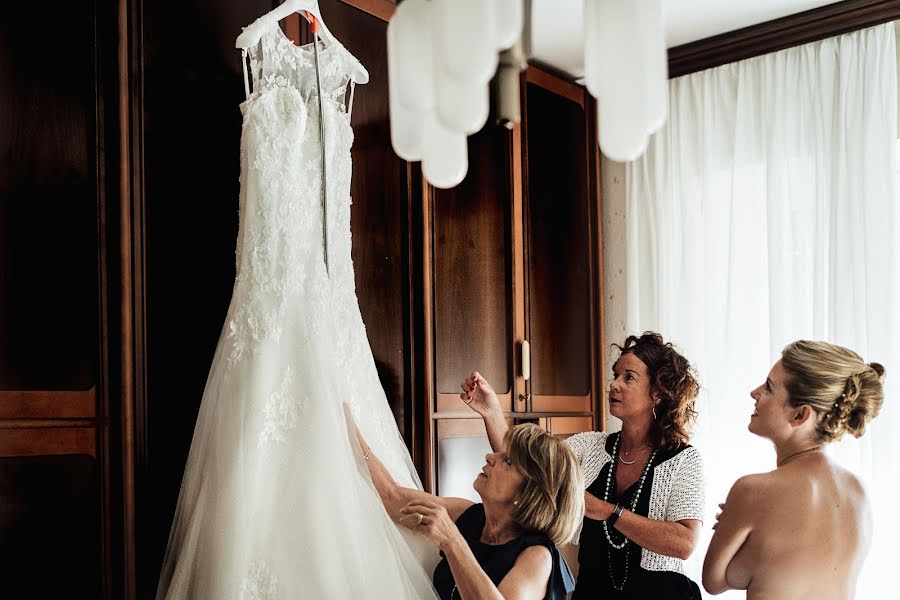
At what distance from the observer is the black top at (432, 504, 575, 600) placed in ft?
7.04

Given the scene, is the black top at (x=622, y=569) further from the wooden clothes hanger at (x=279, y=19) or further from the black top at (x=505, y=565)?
the wooden clothes hanger at (x=279, y=19)

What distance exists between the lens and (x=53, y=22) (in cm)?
222

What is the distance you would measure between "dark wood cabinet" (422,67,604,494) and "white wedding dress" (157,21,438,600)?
27.3 inches

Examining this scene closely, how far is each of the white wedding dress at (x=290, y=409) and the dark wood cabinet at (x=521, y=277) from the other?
693 mm

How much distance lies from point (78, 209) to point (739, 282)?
238cm

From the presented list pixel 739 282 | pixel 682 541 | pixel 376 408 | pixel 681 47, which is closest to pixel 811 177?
pixel 739 282

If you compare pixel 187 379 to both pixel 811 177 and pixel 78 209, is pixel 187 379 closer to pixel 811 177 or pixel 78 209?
pixel 78 209

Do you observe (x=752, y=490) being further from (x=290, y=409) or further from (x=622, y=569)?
(x=290, y=409)

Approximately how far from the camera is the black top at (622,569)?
2699 mm

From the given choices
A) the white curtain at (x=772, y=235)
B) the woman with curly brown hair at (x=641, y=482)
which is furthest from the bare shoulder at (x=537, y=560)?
the white curtain at (x=772, y=235)

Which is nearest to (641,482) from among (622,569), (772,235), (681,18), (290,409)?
(622,569)

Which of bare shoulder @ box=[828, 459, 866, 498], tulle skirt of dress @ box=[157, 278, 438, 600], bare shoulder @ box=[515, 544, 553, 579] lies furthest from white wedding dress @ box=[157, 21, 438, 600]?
bare shoulder @ box=[828, 459, 866, 498]

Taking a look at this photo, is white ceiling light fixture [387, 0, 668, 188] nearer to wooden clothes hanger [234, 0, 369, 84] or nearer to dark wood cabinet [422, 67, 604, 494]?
wooden clothes hanger [234, 0, 369, 84]

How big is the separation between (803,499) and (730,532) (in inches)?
8.0
